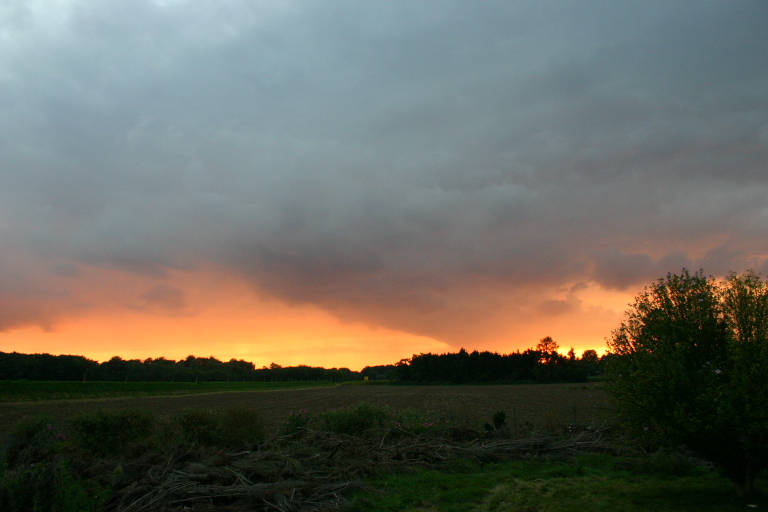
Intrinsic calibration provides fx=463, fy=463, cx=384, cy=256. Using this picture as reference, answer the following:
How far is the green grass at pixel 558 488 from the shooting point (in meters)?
10.8

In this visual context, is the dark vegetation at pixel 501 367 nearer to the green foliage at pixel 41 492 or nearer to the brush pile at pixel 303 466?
the brush pile at pixel 303 466

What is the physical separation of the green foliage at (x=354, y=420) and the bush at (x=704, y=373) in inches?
405

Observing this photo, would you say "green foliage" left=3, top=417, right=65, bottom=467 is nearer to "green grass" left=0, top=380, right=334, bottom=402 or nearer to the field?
the field

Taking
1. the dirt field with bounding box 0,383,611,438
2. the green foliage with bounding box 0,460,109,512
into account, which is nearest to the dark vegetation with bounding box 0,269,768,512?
the green foliage with bounding box 0,460,109,512

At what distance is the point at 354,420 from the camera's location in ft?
63.0

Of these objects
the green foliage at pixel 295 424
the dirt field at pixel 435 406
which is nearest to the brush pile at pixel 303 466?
the green foliage at pixel 295 424

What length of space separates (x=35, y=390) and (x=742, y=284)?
8698cm

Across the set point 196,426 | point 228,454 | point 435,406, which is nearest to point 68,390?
point 435,406

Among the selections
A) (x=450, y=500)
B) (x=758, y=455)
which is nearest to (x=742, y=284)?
(x=758, y=455)

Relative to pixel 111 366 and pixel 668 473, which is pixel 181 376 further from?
pixel 668 473

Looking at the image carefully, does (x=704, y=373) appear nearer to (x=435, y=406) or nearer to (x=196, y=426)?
(x=196, y=426)

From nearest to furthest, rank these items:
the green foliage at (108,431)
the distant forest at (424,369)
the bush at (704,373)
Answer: the bush at (704,373) < the green foliage at (108,431) < the distant forest at (424,369)

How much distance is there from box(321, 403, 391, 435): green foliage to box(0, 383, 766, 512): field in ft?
0.17

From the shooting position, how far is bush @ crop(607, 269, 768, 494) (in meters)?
10.1
